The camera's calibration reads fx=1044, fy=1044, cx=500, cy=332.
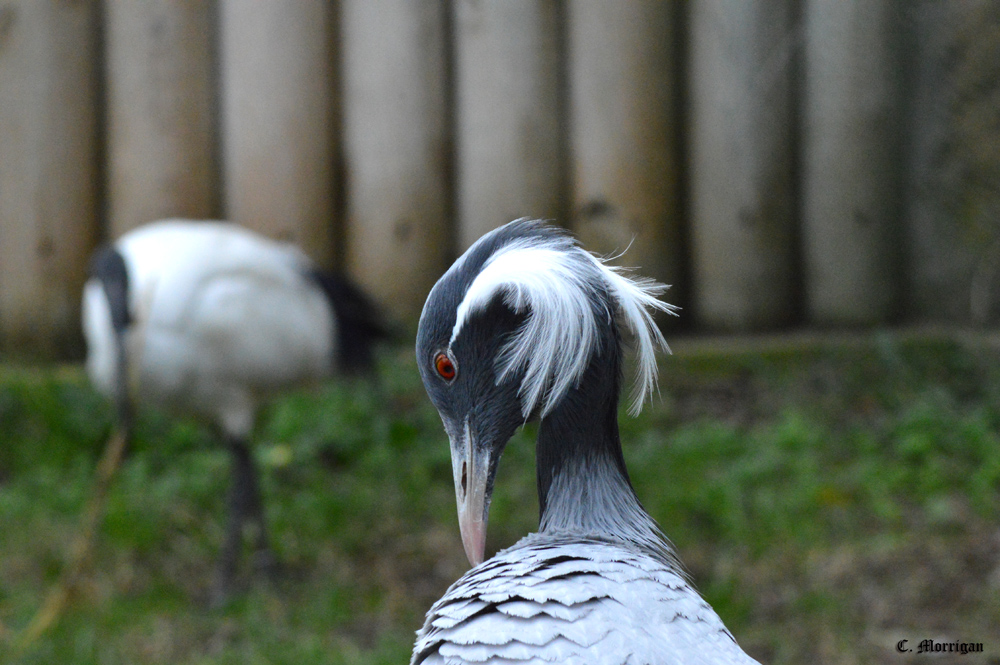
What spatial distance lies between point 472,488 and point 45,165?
322 cm

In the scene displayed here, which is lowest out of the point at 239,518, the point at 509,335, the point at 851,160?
the point at 239,518

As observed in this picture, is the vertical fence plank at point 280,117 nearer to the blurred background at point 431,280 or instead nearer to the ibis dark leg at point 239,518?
→ the blurred background at point 431,280

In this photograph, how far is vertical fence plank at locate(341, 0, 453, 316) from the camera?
4.10 metres

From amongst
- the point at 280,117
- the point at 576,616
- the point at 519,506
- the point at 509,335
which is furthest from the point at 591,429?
the point at 280,117

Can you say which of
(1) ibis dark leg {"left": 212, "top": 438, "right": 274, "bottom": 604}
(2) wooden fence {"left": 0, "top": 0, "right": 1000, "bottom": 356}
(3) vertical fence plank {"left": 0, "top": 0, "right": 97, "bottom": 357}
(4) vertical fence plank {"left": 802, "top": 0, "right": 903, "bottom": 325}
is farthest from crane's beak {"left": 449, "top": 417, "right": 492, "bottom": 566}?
(3) vertical fence plank {"left": 0, "top": 0, "right": 97, "bottom": 357}

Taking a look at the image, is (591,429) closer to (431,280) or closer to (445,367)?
(445,367)

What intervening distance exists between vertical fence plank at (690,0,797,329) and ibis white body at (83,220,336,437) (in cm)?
155

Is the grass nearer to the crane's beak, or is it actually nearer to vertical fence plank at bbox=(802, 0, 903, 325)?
vertical fence plank at bbox=(802, 0, 903, 325)

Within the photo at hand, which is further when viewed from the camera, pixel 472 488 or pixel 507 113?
pixel 507 113

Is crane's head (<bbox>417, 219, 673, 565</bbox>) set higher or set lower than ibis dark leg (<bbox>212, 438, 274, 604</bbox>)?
higher

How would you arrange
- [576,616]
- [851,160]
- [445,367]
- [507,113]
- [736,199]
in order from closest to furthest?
[576,616]
[445,367]
[851,160]
[736,199]
[507,113]

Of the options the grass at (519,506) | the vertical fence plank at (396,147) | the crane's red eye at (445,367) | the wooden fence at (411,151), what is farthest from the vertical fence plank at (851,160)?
the vertical fence plank at (396,147)

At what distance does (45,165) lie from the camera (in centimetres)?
425

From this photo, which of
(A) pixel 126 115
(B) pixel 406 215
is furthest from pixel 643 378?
(A) pixel 126 115
